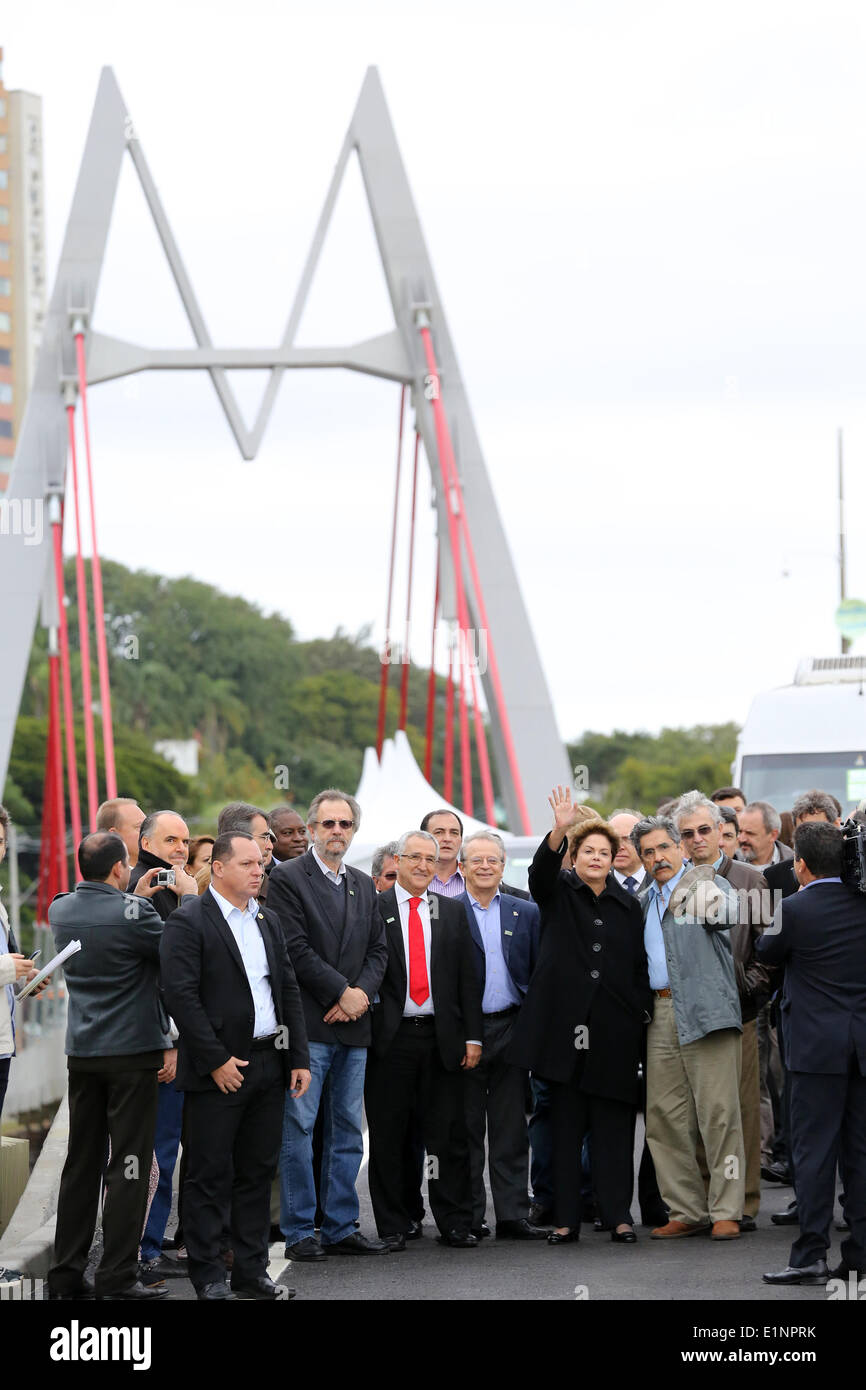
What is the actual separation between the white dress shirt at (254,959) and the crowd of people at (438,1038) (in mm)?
11

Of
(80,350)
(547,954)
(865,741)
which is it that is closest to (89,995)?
(547,954)

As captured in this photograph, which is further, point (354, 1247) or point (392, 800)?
point (392, 800)

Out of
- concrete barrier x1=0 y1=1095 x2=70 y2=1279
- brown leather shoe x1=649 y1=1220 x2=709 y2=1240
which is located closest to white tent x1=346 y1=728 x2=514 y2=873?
concrete barrier x1=0 y1=1095 x2=70 y2=1279

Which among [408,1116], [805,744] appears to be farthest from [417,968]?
[805,744]

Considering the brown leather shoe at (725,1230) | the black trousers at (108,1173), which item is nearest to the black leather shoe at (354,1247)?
the black trousers at (108,1173)

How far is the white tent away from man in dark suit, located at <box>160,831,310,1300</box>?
30.2 ft

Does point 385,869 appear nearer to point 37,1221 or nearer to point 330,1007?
point 330,1007

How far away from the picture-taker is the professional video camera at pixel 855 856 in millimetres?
8055

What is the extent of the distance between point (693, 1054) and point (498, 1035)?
879 millimetres

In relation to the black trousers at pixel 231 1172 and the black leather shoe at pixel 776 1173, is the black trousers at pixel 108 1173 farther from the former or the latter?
the black leather shoe at pixel 776 1173

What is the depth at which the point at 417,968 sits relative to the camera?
30.7 feet

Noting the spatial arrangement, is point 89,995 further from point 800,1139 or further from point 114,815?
point 800,1139

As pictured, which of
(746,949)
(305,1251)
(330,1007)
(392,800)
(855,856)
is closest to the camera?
(855,856)

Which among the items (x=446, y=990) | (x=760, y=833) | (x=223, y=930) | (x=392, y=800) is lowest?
(x=446, y=990)
